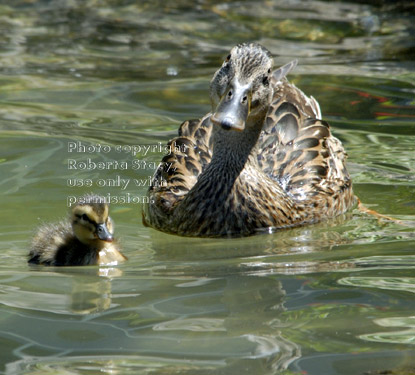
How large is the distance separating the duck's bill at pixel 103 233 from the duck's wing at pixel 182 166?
113 cm

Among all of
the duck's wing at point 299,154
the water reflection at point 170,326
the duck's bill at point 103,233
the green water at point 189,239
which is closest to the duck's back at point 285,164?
the duck's wing at point 299,154

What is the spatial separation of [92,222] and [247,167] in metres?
1.49

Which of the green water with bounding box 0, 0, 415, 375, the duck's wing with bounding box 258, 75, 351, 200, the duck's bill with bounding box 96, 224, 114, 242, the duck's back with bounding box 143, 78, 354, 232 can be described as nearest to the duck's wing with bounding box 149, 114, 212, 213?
the duck's back with bounding box 143, 78, 354, 232

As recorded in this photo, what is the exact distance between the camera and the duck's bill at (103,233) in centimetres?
562

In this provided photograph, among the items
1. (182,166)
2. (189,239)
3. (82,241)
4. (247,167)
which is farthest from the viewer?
(182,166)

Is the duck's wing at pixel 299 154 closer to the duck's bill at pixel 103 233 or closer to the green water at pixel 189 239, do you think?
the green water at pixel 189 239

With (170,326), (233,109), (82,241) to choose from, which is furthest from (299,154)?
(170,326)

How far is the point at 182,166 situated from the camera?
286 inches

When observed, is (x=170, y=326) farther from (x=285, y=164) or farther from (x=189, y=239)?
(x=285, y=164)

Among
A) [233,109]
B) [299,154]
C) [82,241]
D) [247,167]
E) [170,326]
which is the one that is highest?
[233,109]

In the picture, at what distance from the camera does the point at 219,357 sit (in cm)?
391

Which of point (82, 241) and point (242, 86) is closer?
point (82, 241)

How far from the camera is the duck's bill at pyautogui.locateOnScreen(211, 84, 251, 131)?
586 cm

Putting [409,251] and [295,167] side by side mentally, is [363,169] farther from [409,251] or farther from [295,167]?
[409,251]
